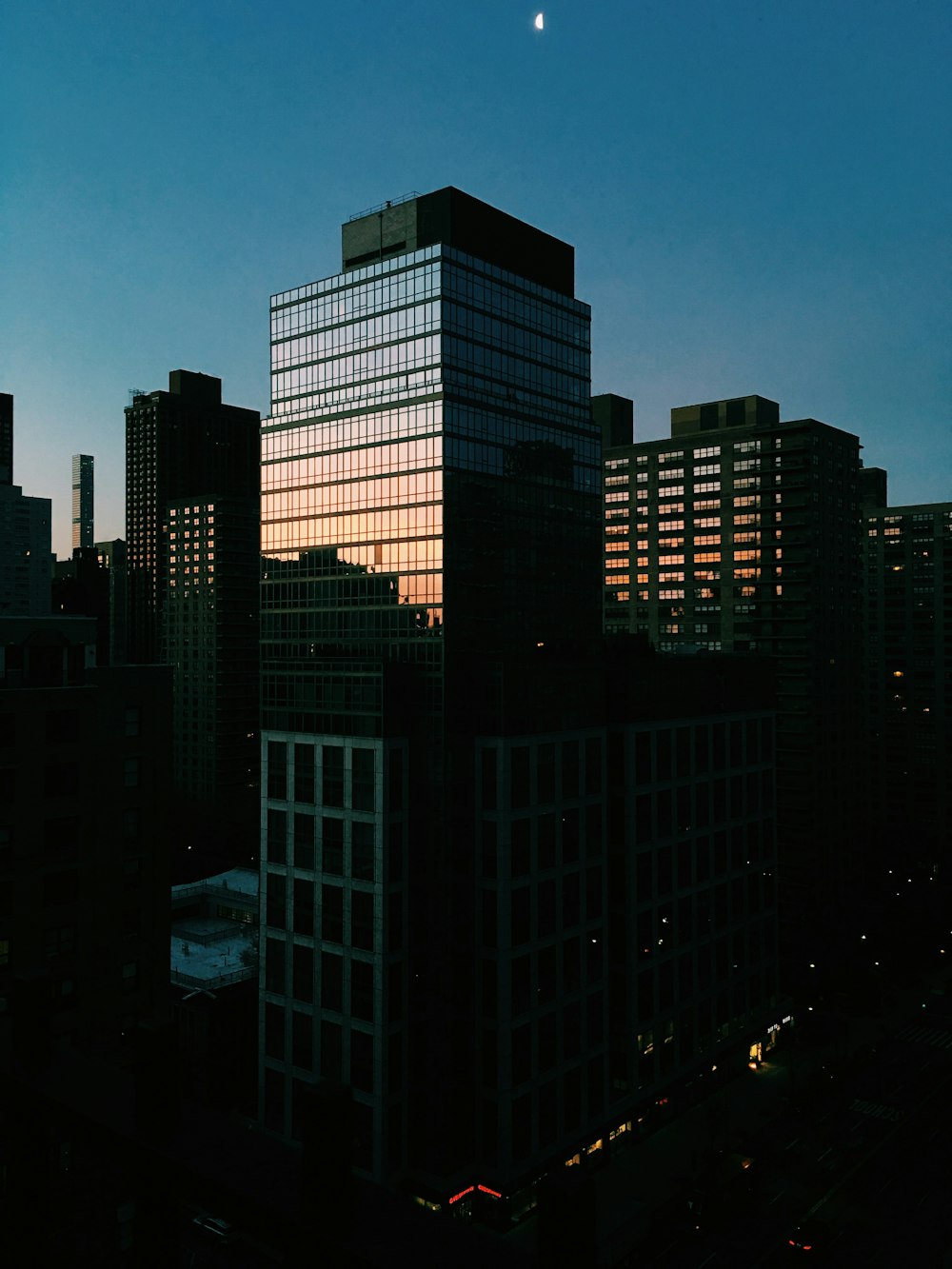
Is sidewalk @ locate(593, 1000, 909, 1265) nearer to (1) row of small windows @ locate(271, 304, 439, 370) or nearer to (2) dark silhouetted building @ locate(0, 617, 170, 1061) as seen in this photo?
(2) dark silhouetted building @ locate(0, 617, 170, 1061)

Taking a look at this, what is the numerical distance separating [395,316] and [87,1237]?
77.9 meters

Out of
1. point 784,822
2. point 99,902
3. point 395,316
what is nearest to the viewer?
point 99,902

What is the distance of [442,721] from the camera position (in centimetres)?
8262

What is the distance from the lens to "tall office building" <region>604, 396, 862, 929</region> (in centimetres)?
14875

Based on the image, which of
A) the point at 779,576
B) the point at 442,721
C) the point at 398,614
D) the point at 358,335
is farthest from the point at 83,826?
the point at 779,576

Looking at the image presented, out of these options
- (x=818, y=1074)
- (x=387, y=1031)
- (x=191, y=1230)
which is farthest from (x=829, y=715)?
(x=191, y=1230)

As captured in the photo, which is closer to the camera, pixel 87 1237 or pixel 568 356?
pixel 87 1237

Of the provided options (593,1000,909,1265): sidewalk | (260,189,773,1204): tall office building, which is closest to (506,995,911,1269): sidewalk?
(593,1000,909,1265): sidewalk

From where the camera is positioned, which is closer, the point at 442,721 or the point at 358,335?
the point at 442,721

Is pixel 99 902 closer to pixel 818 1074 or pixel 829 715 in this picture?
pixel 818 1074

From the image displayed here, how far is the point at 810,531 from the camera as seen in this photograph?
155 m

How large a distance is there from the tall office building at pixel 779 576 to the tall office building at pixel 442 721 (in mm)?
49279

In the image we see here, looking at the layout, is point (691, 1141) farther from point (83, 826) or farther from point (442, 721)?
point (83, 826)

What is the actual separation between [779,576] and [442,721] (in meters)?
92.3
